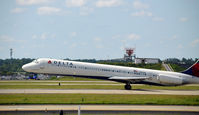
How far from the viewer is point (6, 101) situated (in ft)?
97.2

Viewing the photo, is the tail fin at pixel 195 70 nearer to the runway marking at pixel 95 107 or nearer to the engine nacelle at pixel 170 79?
the engine nacelle at pixel 170 79

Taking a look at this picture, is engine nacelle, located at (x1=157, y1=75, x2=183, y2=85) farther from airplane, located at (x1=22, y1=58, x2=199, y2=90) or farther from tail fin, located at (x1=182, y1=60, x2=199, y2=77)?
tail fin, located at (x1=182, y1=60, x2=199, y2=77)

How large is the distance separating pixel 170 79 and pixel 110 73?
9.87 meters

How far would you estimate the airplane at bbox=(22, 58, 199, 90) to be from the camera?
46.7m

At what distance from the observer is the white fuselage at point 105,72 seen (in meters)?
46.7

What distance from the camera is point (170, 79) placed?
159ft

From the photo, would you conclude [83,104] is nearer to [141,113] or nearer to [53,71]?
[141,113]

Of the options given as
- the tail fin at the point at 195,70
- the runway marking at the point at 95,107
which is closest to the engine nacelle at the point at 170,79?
the tail fin at the point at 195,70

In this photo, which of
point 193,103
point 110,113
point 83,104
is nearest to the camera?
point 110,113

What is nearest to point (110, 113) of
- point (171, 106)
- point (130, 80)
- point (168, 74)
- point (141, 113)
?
point (141, 113)

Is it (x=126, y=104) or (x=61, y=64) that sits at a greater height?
(x=61, y=64)

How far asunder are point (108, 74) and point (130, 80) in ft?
11.8


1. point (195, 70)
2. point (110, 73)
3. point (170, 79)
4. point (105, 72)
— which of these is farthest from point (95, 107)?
point (195, 70)

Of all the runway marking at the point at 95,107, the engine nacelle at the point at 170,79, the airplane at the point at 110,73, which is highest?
the airplane at the point at 110,73
